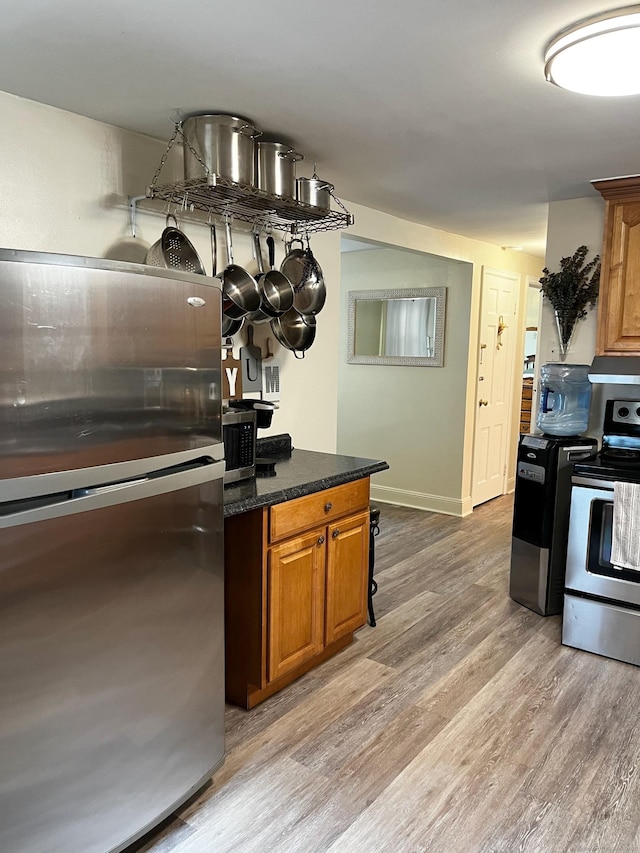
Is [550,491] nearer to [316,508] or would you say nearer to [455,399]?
[316,508]

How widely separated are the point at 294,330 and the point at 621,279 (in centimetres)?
171

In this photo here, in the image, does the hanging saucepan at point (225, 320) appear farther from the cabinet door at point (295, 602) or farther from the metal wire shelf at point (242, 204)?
the cabinet door at point (295, 602)

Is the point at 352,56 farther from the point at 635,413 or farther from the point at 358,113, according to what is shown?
the point at 635,413

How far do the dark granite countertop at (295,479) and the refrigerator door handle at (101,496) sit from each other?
411 millimetres

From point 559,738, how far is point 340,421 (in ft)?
12.8

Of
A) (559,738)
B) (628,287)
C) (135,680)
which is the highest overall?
(628,287)

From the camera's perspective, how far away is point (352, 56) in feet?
6.18

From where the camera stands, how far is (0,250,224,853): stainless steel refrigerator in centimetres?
138

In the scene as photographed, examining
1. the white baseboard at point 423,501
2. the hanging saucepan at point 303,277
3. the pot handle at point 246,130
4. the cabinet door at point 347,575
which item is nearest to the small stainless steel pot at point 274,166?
the pot handle at point 246,130

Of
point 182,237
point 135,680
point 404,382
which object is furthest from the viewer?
point 404,382

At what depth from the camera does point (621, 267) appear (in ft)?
10.7

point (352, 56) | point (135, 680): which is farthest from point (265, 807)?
point (352, 56)

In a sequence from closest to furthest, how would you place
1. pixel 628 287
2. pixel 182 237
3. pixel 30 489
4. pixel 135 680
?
pixel 30 489 < pixel 135 680 < pixel 182 237 < pixel 628 287

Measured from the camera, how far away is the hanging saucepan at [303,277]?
317 cm
